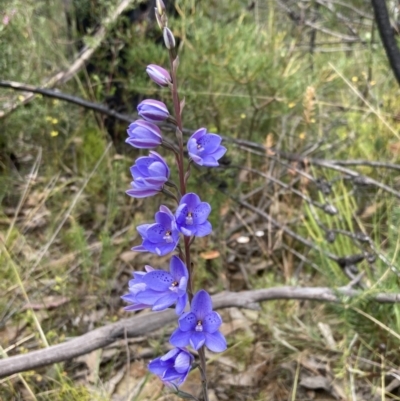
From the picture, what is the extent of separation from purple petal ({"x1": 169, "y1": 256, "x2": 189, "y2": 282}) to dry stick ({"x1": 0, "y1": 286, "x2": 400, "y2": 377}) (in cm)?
84

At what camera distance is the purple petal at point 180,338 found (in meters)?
1.16

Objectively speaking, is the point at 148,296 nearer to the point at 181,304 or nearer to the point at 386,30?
the point at 181,304

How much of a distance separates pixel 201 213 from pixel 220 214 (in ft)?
5.67

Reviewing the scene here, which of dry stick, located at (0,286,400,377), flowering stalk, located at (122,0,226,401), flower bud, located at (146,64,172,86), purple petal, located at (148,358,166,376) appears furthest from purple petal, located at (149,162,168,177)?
dry stick, located at (0,286,400,377)

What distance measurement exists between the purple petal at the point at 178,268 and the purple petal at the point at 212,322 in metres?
0.11

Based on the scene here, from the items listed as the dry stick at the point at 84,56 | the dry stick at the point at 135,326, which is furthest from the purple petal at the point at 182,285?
the dry stick at the point at 84,56

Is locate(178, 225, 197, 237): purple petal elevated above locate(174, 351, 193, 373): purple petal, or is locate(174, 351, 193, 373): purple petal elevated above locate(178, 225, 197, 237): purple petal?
locate(178, 225, 197, 237): purple petal

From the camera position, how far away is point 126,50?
3268mm

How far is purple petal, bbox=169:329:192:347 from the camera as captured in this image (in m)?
1.16

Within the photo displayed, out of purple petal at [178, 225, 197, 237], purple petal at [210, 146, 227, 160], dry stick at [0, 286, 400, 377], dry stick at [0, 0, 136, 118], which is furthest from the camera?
dry stick at [0, 0, 136, 118]

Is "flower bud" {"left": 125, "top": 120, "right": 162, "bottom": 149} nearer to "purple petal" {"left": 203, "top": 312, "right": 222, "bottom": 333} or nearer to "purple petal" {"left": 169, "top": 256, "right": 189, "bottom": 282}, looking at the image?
"purple petal" {"left": 169, "top": 256, "right": 189, "bottom": 282}

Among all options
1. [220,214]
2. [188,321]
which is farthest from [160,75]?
[220,214]

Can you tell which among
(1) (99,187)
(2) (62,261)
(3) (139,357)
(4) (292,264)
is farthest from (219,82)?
(3) (139,357)

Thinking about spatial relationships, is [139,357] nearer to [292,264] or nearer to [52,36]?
[292,264]
